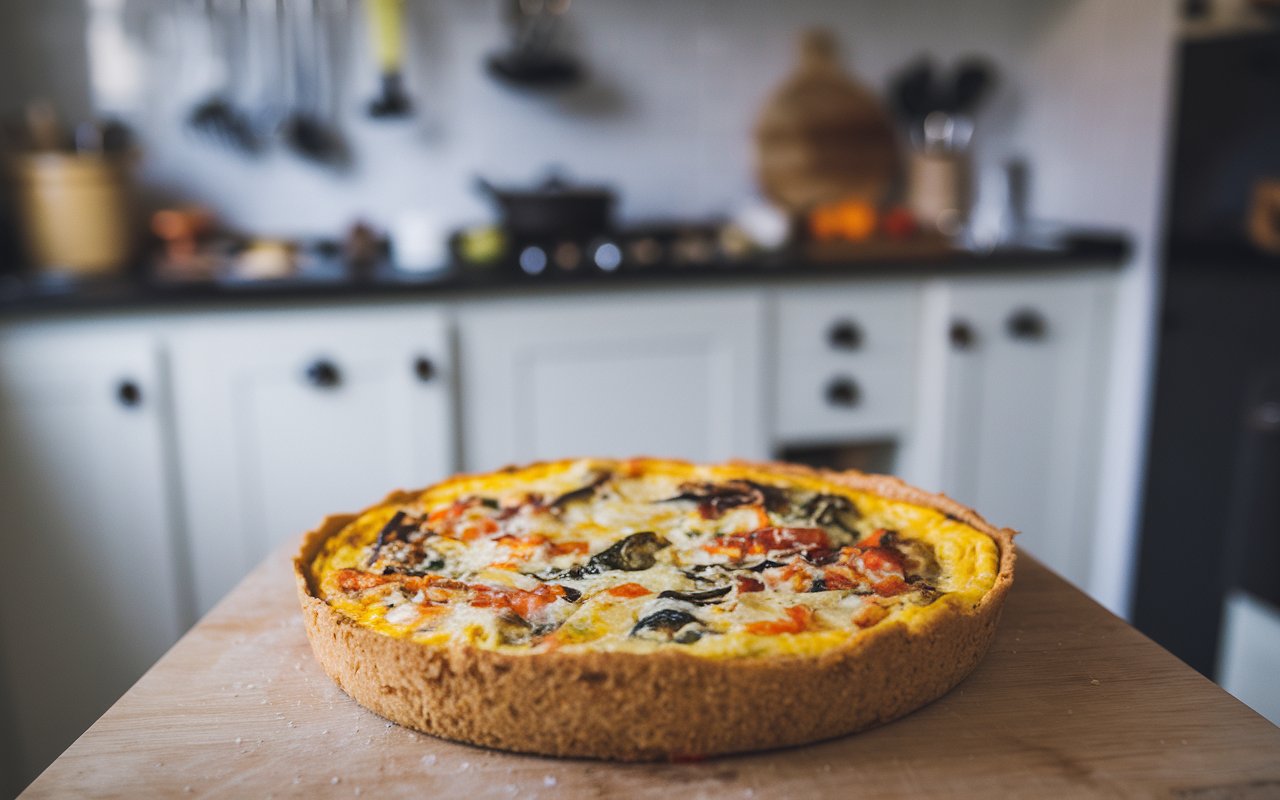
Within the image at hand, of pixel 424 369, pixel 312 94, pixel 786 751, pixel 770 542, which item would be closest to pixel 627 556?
pixel 770 542

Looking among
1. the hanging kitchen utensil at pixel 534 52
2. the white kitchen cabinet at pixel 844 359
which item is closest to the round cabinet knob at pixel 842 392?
the white kitchen cabinet at pixel 844 359

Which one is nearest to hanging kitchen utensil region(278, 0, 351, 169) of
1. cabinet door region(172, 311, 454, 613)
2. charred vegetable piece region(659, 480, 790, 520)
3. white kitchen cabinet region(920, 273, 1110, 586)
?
cabinet door region(172, 311, 454, 613)

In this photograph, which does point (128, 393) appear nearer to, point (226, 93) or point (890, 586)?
point (226, 93)

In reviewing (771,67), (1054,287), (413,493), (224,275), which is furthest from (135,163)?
(1054,287)

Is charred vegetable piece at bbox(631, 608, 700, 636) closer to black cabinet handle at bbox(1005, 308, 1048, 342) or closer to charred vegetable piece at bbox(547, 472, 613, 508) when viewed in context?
charred vegetable piece at bbox(547, 472, 613, 508)

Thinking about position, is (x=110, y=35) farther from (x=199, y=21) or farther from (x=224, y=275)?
(x=224, y=275)

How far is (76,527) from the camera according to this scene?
74.5 inches

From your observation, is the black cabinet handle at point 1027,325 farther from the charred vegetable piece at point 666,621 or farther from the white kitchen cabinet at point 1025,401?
the charred vegetable piece at point 666,621

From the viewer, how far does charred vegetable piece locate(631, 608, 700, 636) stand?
76cm

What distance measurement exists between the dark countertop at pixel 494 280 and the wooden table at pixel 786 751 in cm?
119

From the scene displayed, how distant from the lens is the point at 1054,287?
232 centimetres

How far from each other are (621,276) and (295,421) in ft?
2.26

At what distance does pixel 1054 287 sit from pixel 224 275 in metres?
1.81

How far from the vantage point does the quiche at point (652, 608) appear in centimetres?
70
